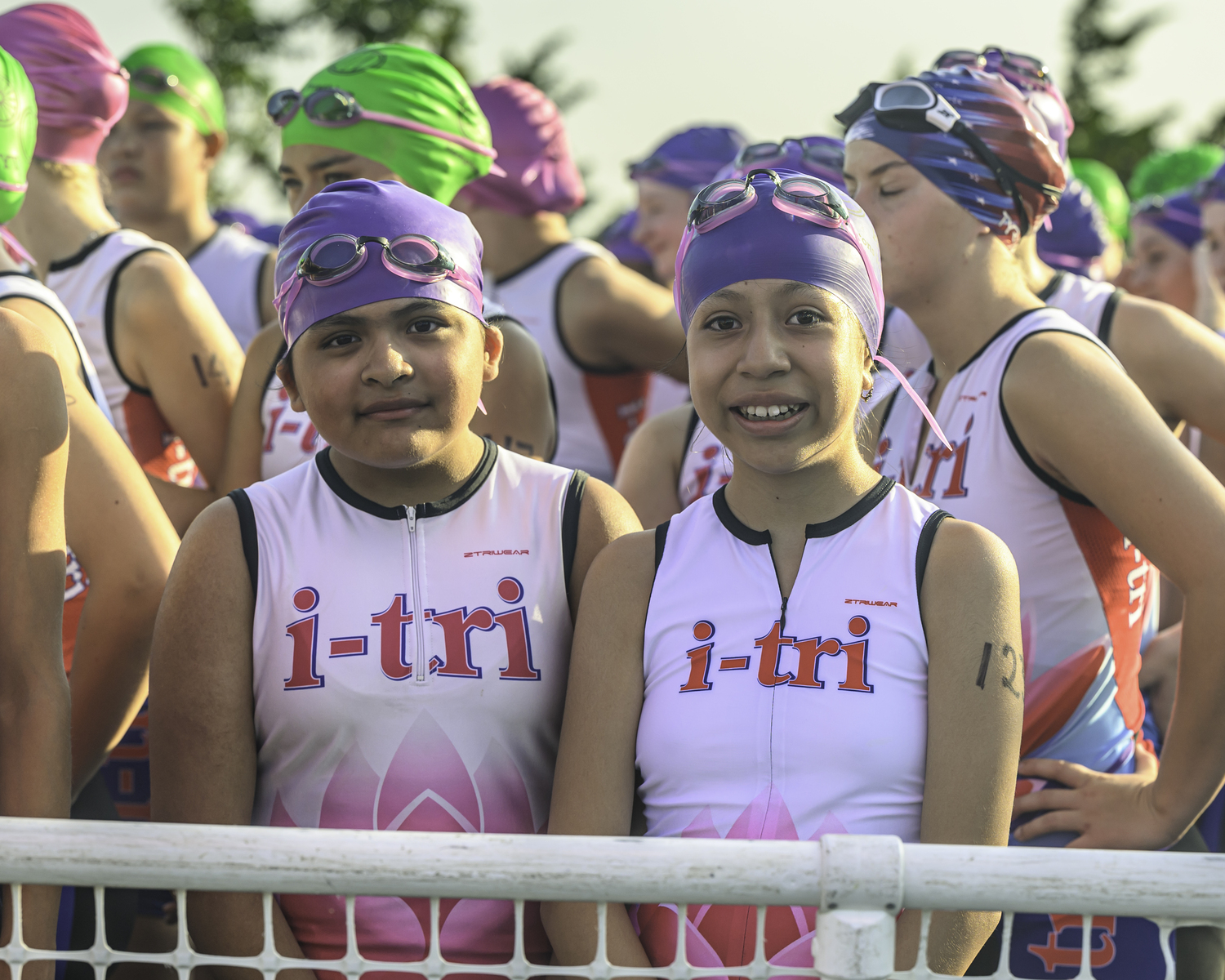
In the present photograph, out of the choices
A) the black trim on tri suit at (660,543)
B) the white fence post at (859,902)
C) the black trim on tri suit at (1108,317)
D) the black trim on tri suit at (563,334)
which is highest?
the black trim on tri suit at (563,334)

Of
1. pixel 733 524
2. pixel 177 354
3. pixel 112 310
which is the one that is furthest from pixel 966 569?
pixel 112 310

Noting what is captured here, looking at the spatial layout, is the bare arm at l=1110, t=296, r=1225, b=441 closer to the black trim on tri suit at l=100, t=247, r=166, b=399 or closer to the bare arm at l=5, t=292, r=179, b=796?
the bare arm at l=5, t=292, r=179, b=796

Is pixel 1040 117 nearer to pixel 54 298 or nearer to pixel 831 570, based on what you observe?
pixel 831 570

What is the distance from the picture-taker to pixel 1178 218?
8398 mm

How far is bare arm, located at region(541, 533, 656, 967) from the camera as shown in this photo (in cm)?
232

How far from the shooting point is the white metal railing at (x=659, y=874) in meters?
1.57

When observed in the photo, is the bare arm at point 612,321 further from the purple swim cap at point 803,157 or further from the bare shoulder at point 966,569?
the bare shoulder at point 966,569

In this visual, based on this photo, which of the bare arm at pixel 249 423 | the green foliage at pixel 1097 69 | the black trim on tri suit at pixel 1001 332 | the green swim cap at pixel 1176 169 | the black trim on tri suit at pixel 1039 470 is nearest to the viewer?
the black trim on tri suit at pixel 1039 470

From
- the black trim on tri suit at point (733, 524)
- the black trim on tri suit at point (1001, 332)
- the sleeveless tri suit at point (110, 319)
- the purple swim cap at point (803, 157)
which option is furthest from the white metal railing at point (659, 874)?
the purple swim cap at point (803, 157)

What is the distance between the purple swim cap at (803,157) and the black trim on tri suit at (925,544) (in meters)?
2.65

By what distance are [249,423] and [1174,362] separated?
284 centimetres

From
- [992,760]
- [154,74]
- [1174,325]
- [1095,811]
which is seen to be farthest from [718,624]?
[154,74]

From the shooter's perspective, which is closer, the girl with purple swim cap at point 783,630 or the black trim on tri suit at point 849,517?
the girl with purple swim cap at point 783,630

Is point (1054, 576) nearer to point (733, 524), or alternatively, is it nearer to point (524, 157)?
point (733, 524)
